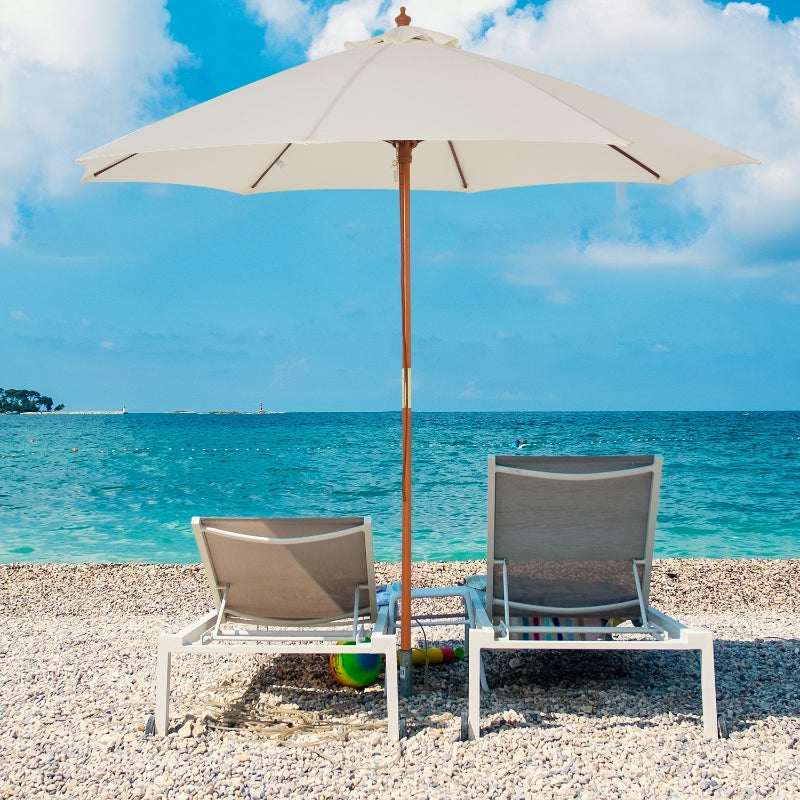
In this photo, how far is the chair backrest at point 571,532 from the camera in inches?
126

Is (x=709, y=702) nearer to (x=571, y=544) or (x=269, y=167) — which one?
(x=571, y=544)

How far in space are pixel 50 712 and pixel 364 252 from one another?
123 ft

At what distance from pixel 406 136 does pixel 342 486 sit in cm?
1558

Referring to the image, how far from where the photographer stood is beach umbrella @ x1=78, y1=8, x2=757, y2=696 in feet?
8.08

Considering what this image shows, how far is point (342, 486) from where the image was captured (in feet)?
57.9

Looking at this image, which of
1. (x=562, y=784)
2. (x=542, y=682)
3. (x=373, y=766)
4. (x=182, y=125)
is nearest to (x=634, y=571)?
(x=542, y=682)

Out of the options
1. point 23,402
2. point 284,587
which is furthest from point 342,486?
point 23,402

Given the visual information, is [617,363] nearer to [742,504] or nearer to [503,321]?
[503,321]

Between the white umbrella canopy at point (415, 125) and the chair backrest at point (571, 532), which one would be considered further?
the chair backrest at point (571, 532)

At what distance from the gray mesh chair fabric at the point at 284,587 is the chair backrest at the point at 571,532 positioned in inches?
21.3

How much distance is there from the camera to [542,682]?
3.48m

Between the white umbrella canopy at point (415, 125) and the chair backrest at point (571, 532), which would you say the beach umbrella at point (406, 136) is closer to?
the white umbrella canopy at point (415, 125)

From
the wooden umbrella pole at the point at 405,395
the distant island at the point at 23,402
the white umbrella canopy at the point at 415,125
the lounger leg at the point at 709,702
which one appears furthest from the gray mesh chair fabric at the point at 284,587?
the distant island at the point at 23,402

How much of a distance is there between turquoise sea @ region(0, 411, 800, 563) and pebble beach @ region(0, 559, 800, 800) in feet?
19.3
